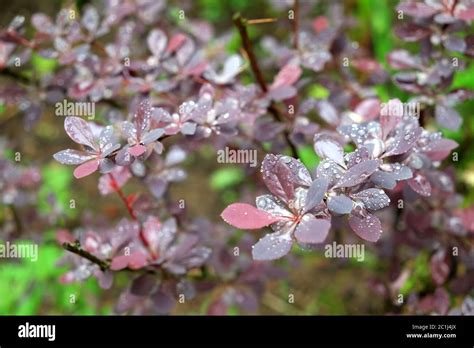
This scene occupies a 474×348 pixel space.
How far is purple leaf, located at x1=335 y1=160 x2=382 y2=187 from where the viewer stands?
0.97 meters

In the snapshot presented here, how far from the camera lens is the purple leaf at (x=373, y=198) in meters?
0.99

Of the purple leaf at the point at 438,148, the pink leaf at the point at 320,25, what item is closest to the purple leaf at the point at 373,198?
the purple leaf at the point at 438,148

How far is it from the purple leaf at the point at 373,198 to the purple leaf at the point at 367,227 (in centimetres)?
2

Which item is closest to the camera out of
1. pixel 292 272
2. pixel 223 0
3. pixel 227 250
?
pixel 227 250

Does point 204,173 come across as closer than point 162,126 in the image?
No

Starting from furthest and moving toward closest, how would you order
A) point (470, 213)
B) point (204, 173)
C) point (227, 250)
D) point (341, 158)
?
1. point (204, 173)
2. point (227, 250)
3. point (470, 213)
4. point (341, 158)

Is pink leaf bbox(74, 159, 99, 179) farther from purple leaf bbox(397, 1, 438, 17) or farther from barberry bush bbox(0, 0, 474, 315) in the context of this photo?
purple leaf bbox(397, 1, 438, 17)

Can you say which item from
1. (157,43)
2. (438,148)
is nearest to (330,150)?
(438,148)

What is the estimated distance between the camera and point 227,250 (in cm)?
171

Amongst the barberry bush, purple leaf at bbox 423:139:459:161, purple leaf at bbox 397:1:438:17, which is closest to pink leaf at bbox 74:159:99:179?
the barberry bush

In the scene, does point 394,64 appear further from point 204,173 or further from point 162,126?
point 204,173

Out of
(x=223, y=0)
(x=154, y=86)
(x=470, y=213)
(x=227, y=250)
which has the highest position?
(x=223, y=0)
